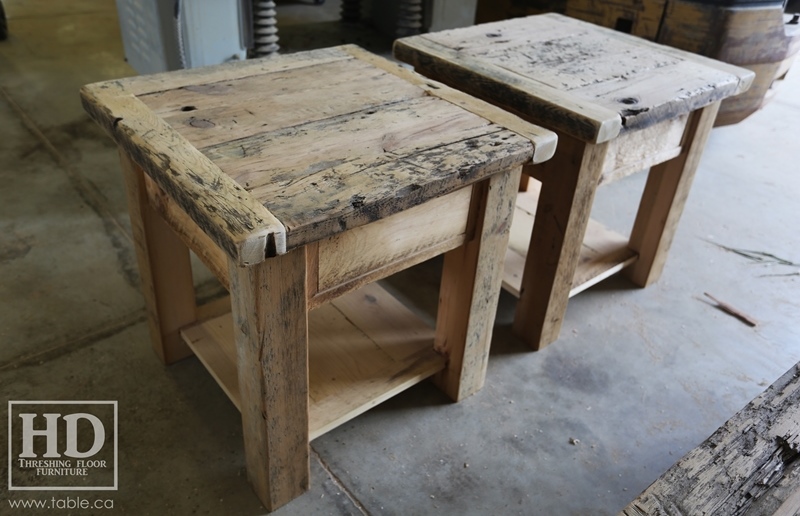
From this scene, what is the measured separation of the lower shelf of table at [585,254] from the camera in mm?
1740

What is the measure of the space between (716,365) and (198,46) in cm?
194

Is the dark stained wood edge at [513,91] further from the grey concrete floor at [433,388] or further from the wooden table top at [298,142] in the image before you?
the grey concrete floor at [433,388]

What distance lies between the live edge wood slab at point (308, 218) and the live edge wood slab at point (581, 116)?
0.57 ft

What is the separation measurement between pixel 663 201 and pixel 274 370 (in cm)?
122

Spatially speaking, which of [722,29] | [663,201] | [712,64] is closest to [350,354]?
[663,201]

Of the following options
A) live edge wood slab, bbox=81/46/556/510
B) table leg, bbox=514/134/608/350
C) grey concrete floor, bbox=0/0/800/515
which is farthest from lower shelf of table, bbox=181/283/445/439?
table leg, bbox=514/134/608/350

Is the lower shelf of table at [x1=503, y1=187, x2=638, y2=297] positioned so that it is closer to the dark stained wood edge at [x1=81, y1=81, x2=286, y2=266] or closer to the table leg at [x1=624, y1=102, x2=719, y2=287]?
the table leg at [x1=624, y1=102, x2=719, y2=287]

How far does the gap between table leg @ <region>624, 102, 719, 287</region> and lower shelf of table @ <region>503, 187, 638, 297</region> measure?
0.05m

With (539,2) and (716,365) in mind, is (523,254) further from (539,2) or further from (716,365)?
(539,2)

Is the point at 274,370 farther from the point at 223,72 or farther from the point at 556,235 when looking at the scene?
the point at 556,235

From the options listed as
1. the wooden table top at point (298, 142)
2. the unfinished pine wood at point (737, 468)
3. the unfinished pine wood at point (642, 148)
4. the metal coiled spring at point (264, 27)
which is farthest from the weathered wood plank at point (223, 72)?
the metal coiled spring at point (264, 27)

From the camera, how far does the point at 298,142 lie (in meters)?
1.09

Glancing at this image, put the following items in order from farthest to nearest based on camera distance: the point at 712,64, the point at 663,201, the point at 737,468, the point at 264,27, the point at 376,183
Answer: the point at 264,27, the point at 663,201, the point at 712,64, the point at 376,183, the point at 737,468

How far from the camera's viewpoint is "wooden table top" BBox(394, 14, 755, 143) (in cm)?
135
